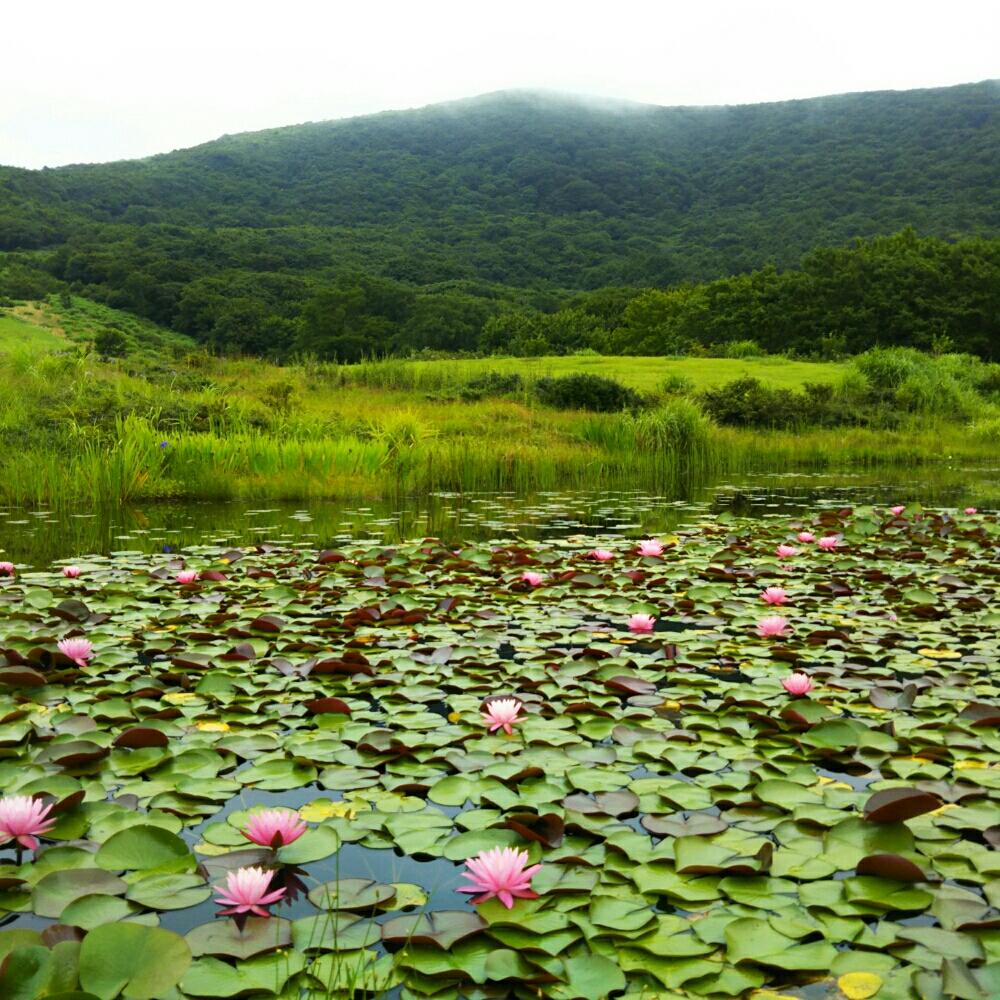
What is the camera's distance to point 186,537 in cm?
656

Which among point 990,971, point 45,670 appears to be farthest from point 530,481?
point 990,971

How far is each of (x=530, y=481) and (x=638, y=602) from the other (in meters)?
7.52

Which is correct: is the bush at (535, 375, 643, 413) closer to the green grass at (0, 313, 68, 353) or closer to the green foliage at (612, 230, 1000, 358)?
the green grass at (0, 313, 68, 353)

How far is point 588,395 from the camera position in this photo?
1762 centimetres

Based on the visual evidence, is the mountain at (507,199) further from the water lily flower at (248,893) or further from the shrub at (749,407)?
the water lily flower at (248,893)

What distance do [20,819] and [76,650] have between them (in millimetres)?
1372

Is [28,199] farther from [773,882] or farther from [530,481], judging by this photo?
[773,882]

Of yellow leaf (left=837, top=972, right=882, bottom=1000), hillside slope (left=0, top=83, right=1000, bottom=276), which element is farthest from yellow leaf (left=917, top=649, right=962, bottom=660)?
hillside slope (left=0, top=83, right=1000, bottom=276)

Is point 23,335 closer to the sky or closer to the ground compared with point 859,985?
closer to the sky

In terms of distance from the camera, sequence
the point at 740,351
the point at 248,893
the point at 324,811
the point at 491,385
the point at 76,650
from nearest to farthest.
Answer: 1. the point at 248,893
2. the point at 324,811
3. the point at 76,650
4. the point at 491,385
5. the point at 740,351

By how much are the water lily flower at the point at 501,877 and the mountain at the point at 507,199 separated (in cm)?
4965

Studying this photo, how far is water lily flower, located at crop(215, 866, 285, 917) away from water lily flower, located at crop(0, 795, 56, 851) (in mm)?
426

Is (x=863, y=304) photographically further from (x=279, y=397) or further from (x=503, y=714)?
(x=503, y=714)

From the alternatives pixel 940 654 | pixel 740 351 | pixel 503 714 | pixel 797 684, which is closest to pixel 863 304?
pixel 740 351
